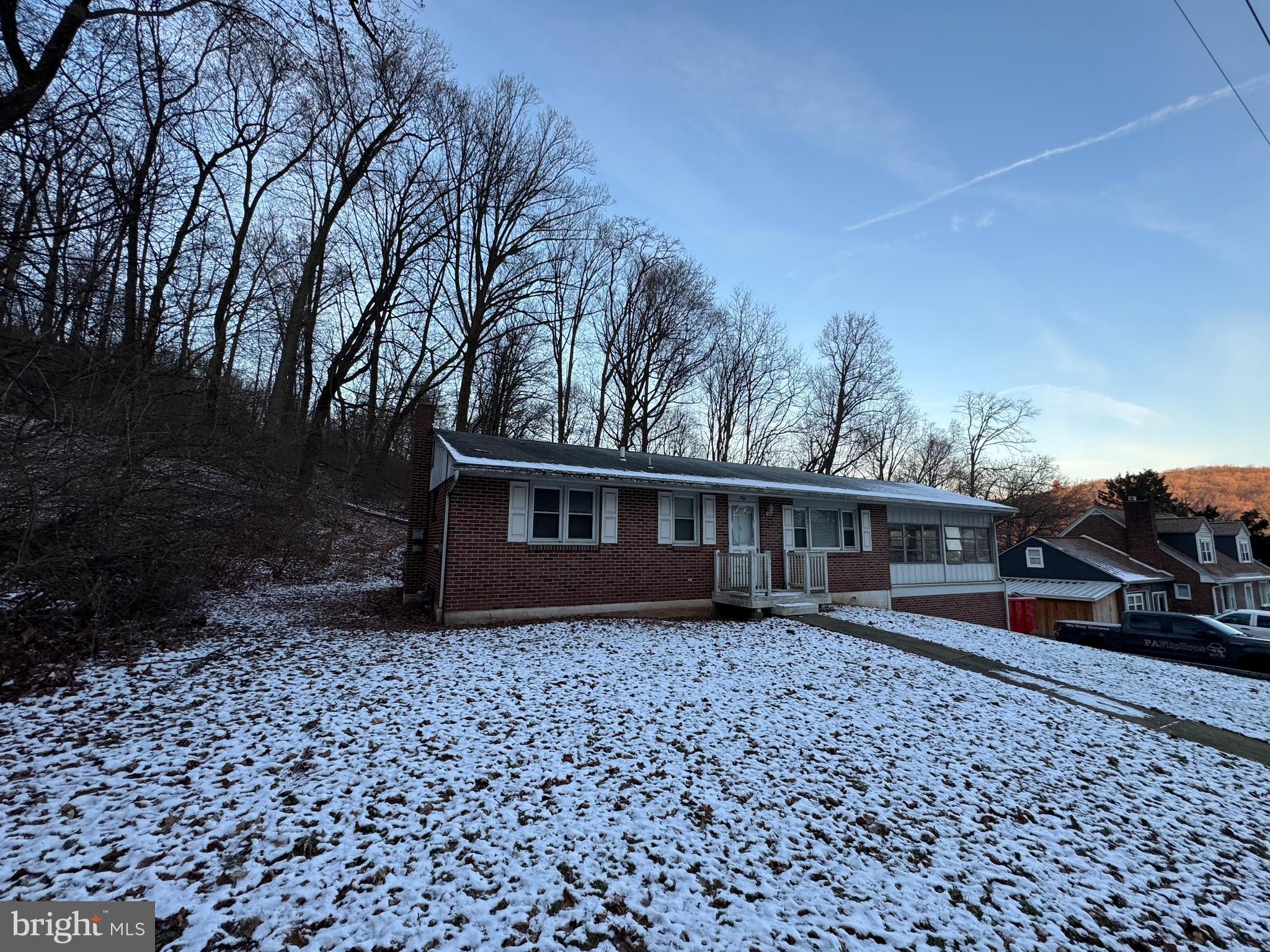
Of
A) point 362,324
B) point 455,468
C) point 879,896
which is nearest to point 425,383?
point 362,324

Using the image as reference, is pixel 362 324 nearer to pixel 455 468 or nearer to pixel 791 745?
pixel 455 468

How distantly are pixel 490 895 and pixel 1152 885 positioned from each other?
166 inches

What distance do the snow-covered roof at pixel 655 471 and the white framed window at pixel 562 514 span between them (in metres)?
0.56

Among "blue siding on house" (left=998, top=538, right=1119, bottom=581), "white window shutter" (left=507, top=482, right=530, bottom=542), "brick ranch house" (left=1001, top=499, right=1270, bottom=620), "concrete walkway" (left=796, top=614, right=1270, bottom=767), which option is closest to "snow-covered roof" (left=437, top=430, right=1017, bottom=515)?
"white window shutter" (left=507, top=482, right=530, bottom=542)

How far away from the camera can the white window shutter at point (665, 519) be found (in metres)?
11.5

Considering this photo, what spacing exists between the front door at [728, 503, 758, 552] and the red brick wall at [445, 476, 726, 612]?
24 cm

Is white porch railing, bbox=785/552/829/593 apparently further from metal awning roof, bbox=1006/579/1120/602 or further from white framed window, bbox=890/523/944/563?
metal awning roof, bbox=1006/579/1120/602

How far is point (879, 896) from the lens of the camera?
3.05 m

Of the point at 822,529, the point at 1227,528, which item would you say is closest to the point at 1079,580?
the point at 1227,528

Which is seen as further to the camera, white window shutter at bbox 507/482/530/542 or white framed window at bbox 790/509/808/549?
white framed window at bbox 790/509/808/549

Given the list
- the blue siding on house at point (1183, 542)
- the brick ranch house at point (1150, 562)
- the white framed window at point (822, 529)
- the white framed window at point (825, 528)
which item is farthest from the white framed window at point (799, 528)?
the blue siding on house at point (1183, 542)

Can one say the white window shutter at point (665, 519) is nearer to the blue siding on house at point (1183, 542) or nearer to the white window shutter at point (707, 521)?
the white window shutter at point (707, 521)

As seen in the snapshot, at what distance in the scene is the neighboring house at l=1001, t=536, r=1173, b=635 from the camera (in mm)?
23719

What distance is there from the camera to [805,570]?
41.1 ft
